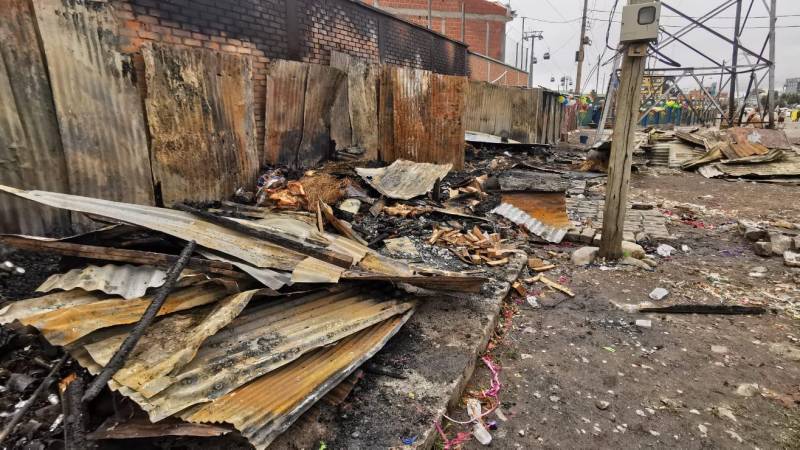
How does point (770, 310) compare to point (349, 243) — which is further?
point (349, 243)

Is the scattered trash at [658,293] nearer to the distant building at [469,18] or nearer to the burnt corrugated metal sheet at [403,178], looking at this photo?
the burnt corrugated metal sheet at [403,178]

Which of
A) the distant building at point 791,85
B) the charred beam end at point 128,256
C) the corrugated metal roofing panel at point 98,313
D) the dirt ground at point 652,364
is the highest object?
the distant building at point 791,85

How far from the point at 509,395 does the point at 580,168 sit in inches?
380

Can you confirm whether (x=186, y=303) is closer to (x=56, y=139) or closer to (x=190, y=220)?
(x=190, y=220)

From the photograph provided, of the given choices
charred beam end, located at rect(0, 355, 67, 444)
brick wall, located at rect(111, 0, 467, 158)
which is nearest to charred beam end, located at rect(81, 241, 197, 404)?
charred beam end, located at rect(0, 355, 67, 444)

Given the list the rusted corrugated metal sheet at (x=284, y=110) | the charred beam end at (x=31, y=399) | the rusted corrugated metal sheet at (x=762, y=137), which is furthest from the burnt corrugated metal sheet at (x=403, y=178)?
the rusted corrugated metal sheet at (x=762, y=137)

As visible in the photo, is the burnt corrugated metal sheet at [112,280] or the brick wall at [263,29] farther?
the brick wall at [263,29]

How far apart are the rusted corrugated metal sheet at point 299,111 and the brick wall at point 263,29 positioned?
212mm

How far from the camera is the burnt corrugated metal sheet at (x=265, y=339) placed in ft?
6.34

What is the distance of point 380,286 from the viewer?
10.8 feet

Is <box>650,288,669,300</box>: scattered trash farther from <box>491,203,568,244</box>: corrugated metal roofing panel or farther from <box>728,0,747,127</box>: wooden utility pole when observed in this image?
<box>728,0,747,127</box>: wooden utility pole

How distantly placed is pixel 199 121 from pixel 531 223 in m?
4.62

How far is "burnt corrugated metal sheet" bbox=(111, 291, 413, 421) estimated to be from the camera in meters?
1.93

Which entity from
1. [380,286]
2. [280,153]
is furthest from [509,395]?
[280,153]
